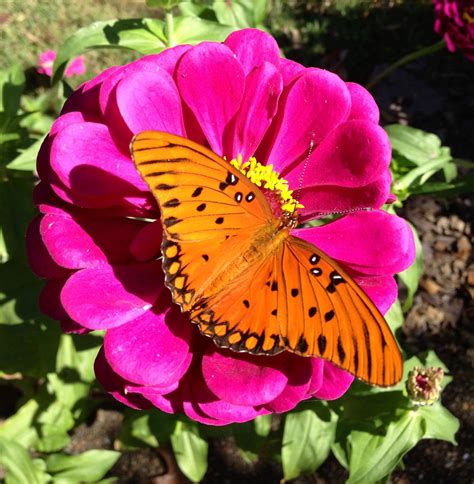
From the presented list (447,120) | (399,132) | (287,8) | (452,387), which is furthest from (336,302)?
(287,8)

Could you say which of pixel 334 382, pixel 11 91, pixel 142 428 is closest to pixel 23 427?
pixel 142 428

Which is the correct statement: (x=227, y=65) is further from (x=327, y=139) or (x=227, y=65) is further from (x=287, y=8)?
(x=287, y=8)

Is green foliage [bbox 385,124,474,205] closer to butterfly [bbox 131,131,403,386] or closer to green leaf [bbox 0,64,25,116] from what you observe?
butterfly [bbox 131,131,403,386]

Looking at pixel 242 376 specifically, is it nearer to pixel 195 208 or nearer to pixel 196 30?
pixel 195 208

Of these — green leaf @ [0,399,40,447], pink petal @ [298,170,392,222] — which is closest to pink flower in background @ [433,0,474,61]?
pink petal @ [298,170,392,222]

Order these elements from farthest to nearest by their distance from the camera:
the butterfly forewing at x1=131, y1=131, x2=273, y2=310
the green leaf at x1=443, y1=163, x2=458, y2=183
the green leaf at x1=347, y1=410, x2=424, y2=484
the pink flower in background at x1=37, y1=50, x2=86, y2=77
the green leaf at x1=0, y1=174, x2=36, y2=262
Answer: the pink flower in background at x1=37, y1=50, x2=86, y2=77, the green leaf at x1=443, y1=163, x2=458, y2=183, the green leaf at x1=0, y1=174, x2=36, y2=262, the green leaf at x1=347, y1=410, x2=424, y2=484, the butterfly forewing at x1=131, y1=131, x2=273, y2=310

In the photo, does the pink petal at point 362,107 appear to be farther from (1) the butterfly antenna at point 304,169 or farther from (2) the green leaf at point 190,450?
(2) the green leaf at point 190,450
